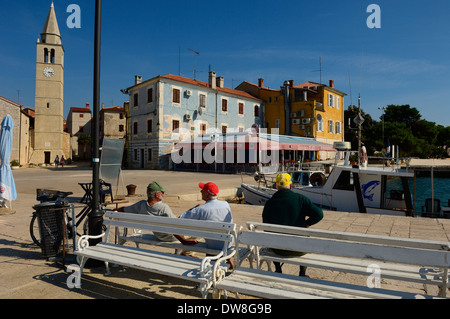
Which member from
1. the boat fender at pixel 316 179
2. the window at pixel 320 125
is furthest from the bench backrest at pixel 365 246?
the window at pixel 320 125

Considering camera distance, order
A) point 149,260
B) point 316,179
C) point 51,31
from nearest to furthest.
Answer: point 149,260 → point 316,179 → point 51,31

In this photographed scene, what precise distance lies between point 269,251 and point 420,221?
633cm

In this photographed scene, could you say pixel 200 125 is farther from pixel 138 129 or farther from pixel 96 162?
pixel 96 162

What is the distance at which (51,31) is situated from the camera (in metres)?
44.7

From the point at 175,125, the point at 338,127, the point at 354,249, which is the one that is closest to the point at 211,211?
the point at 354,249

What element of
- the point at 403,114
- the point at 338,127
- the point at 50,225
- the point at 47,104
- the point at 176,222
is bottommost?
the point at 50,225

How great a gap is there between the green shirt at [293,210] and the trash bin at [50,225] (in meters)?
3.04

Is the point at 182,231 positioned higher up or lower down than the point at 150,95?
lower down

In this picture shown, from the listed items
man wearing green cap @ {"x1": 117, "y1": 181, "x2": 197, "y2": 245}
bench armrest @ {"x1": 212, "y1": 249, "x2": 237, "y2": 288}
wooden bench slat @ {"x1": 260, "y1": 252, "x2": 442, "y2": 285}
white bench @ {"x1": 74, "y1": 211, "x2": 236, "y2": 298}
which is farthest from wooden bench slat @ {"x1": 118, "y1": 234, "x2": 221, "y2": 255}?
wooden bench slat @ {"x1": 260, "y1": 252, "x2": 442, "y2": 285}

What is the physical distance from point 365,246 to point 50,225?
166 inches

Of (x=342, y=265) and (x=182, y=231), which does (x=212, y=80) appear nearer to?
(x=182, y=231)

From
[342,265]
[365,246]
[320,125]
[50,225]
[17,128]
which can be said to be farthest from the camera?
[320,125]

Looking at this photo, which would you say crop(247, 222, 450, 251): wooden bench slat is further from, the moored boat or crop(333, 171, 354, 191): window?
crop(333, 171, 354, 191): window

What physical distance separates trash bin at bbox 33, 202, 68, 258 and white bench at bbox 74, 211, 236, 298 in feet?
2.80
